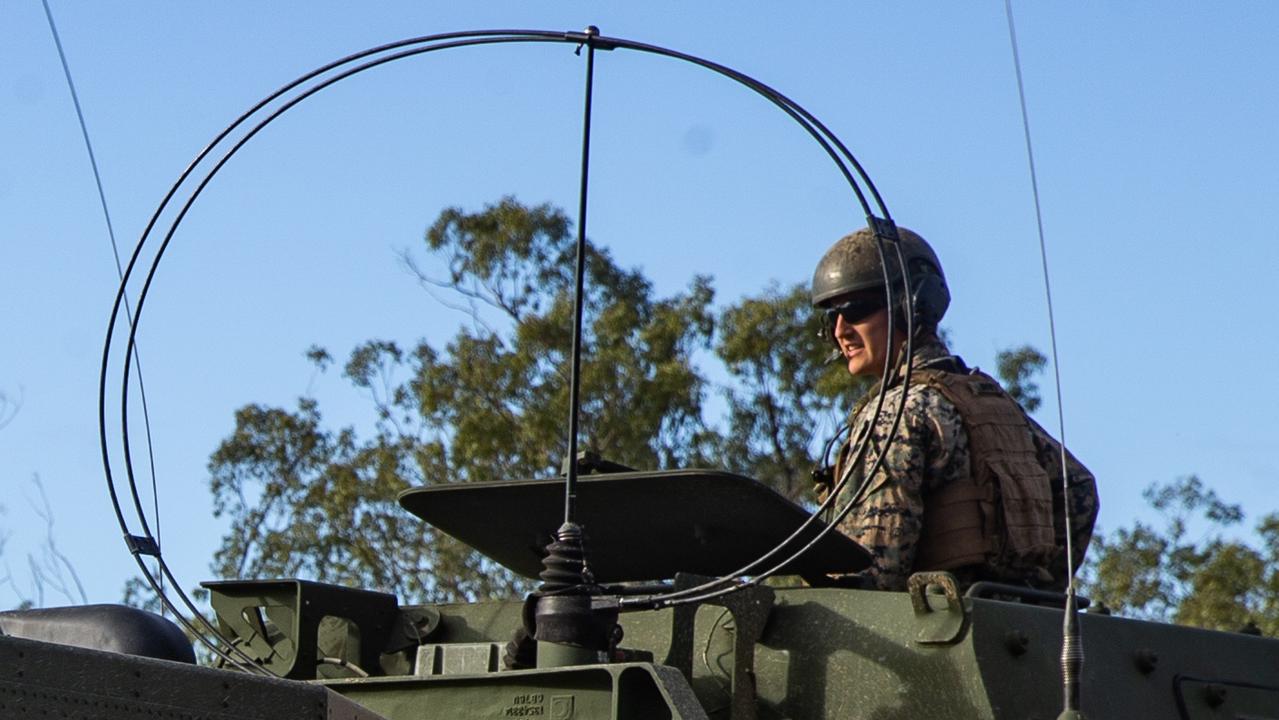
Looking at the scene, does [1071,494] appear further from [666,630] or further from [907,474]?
[666,630]

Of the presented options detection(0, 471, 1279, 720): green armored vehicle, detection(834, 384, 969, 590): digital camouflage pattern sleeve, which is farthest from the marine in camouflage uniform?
detection(0, 471, 1279, 720): green armored vehicle

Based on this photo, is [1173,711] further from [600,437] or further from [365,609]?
[600,437]

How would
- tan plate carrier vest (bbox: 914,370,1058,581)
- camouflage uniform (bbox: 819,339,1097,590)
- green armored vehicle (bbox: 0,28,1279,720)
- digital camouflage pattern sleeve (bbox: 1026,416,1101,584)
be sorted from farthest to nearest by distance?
digital camouflage pattern sleeve (bbox: 1026,416,1101,584)
tan plate carrier vest (bbox: 914,370,1058,581)
camouflage uniform (bbox: 819,339,1097,590)
green armored vehicle (bbox: 0,28,1279,720)

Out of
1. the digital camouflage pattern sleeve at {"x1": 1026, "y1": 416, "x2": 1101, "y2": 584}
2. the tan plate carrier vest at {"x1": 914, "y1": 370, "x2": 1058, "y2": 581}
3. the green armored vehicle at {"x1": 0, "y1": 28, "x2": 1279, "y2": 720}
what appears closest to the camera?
the green armored vehicle at {"x1": 0, "y1": 28, "x2": 1279, "y2": 720}

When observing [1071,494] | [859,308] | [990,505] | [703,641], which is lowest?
[703,641]

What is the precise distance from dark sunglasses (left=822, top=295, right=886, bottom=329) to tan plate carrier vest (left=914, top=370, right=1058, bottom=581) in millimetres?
441

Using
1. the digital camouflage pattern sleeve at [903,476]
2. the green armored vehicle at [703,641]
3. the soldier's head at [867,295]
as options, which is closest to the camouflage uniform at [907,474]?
the digital camouflage pattern sleeve at [903,476]

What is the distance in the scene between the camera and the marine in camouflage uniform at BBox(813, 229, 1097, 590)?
6750 mm

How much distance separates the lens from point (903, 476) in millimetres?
6812

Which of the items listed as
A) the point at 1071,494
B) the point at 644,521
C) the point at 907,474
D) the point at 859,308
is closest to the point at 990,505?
the point at 907,474

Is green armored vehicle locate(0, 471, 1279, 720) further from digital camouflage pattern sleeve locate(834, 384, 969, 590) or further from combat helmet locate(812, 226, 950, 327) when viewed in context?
combat helmet locate(812, 226, 950, 327)

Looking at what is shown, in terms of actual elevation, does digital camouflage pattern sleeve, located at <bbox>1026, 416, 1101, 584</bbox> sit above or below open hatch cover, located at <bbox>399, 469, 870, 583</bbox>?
above

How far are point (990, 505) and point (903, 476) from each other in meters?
0.37

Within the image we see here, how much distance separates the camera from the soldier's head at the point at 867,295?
24.7 ft
